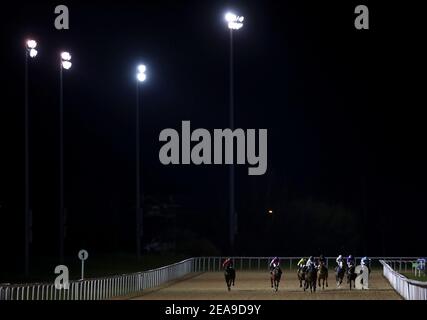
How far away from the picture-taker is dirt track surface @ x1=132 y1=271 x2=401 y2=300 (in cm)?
2541

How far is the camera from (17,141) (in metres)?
51.8

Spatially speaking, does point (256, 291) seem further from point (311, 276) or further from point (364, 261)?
point (364, 261)

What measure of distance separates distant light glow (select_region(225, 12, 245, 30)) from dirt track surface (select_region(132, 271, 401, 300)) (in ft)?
33.6

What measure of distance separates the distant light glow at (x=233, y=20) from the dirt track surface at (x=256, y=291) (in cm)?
1024

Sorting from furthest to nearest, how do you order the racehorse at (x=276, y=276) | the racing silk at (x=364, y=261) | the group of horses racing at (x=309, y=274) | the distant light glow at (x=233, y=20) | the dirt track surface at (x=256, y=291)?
1. the distant light glow at (x=233, y=20)
2. the racing silk at (x=364, y=261)
3. the racehorse at (x=276, y=276)
4. the group of horses racing at (x=309, y=274)
5. the dirt track surface at (x=256, y=291)

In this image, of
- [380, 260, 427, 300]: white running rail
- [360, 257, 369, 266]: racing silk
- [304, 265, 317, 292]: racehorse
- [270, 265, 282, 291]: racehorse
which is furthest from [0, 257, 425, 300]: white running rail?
[380, 260, 427, 300]: white running rail

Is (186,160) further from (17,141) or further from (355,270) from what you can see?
(17,141)

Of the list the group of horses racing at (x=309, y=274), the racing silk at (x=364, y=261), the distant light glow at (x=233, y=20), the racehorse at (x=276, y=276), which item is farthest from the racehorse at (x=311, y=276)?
the distant light glow at (x=233, y=20)

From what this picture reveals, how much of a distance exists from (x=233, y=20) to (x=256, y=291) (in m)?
15.1

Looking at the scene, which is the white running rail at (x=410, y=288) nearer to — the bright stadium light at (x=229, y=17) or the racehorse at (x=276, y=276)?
the racehorse at (x=276, y=276)

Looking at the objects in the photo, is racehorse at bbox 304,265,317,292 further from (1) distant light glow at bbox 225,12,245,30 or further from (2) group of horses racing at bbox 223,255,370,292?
(1) distant light glow at bbox 225,12,245,30

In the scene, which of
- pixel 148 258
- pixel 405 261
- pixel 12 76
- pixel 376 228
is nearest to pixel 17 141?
pixel 12 76

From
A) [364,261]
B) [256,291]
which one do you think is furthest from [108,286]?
[364,261]

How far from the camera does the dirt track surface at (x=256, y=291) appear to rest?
2541 centimetres
